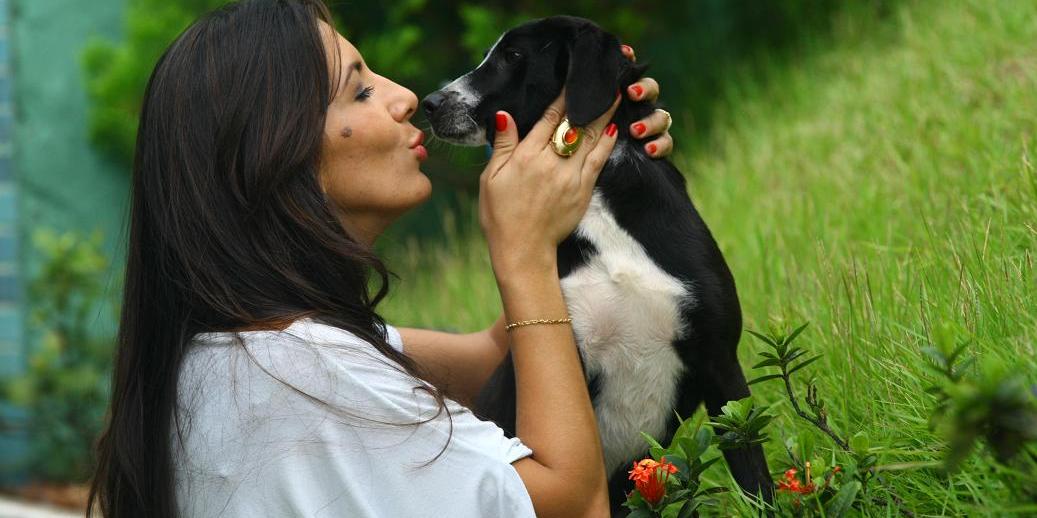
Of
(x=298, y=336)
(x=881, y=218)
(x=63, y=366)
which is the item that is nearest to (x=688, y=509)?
(x=298, y=336)

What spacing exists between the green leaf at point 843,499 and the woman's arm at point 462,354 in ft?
3.30

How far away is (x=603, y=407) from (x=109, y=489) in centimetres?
93

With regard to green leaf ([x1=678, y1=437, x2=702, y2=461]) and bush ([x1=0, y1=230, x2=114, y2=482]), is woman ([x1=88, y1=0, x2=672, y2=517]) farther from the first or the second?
bush ([x1=0, y1=230, x2=114, y2=482])

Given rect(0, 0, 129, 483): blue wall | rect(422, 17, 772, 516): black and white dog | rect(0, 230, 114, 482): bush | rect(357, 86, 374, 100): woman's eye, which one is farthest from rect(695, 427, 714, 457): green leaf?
rect(0, 0, 129, 483): blue wall

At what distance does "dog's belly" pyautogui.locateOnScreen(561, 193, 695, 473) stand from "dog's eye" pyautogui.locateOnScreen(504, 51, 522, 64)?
404mm

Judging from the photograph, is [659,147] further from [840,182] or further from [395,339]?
[840,182]

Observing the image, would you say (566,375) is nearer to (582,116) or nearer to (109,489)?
(582,116)

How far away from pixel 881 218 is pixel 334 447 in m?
2.03

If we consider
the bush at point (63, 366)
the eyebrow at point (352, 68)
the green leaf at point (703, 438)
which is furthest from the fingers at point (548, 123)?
the bush at point (63, 366)

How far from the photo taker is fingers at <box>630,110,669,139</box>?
A: 2160 mm

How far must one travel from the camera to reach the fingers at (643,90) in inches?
86.7

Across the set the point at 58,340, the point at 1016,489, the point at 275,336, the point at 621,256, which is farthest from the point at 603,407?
the point at 58,340

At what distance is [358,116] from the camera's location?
77.8 inches

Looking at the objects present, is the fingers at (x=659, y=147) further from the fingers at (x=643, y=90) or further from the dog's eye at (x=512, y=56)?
the dog's eye at (x=512, y=56)
